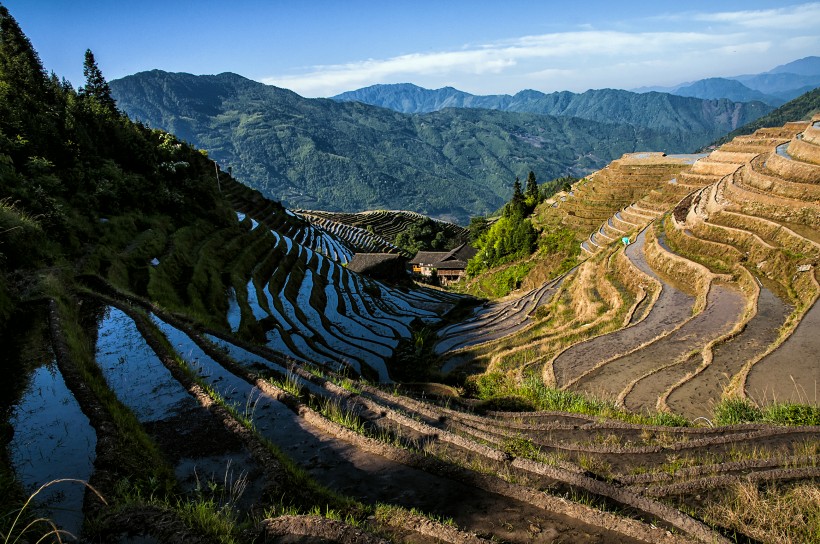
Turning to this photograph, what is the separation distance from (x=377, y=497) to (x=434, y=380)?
47.4 ft

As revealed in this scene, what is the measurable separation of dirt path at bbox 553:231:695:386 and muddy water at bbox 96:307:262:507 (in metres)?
11.5

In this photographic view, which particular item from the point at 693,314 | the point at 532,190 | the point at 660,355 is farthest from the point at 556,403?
the point at 532,190

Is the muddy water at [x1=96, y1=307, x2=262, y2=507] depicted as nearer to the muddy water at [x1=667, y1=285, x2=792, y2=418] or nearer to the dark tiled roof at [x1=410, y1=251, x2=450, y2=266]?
the muddy water at [x1=667, y1=285, x2=792, y2=418]

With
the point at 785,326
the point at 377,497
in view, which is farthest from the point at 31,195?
the point at 785,326

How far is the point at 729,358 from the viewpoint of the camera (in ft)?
45.9

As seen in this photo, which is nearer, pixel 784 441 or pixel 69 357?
pixel 784 441

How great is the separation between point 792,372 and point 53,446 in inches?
663

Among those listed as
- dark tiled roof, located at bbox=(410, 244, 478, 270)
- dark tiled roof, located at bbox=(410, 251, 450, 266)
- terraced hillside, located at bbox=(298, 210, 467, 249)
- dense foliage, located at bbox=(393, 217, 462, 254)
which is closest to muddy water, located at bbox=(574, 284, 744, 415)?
dark tiled roof, located at bbox=(410, 244, 478, 270)

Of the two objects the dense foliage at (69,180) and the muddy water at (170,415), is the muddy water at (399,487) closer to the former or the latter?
the muddy water at (170,415)

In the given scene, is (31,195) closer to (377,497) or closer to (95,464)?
(95,464)

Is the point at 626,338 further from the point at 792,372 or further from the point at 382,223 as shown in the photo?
the point at 382,223

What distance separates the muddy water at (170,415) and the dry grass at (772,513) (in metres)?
5.66

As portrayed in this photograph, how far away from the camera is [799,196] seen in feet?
70.3

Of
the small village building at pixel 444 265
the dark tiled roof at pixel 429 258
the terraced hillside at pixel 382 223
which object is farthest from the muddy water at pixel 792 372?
the terraced hillside at pixel 382 223
